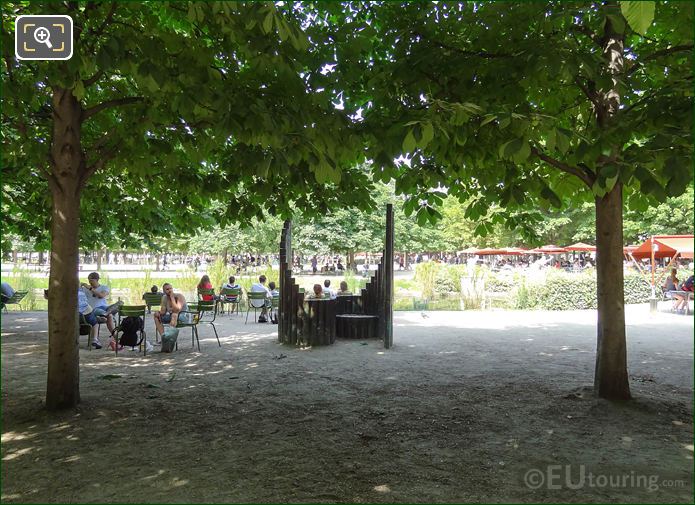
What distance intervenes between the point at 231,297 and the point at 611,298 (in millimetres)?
13049

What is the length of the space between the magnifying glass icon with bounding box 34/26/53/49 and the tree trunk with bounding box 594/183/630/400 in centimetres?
576

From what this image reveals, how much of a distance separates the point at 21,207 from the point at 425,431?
8.39 m

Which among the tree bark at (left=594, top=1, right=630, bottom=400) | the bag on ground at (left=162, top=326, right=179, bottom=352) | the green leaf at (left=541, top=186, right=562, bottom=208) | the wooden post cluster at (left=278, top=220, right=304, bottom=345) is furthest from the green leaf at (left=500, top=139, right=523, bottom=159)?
the bag on ground at (left=162, top=326, right=179, bottom=352)

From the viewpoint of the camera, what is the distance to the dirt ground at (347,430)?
12.1ft

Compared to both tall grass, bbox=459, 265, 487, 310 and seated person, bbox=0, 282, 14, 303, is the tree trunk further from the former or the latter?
seated person, bbox=0, 282, 14, 303

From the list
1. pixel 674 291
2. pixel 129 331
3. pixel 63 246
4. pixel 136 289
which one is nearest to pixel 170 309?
pixel 129 331

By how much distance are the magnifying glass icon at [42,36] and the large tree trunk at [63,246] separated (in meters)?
1.41

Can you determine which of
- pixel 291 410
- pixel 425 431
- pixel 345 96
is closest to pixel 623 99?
pixel 345 96

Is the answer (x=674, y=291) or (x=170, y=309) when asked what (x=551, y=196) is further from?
(x=674, y=291)

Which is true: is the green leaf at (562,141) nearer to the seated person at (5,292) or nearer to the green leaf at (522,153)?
the green leaf at (522,153)

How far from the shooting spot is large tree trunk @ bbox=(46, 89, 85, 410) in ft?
18.0

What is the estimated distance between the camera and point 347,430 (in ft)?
16.5

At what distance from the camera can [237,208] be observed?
6.77 metres

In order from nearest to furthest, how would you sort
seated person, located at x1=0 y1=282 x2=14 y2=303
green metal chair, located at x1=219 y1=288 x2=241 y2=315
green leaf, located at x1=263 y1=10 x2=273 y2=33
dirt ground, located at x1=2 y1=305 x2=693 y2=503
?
green leaf, located at x1=263 y1=10 x2=273 y2=33 → dirt ground, located at x1=2 y1=305 x2=693 y2=503 → seated person, located at x1=0 y1=282 x2=14 y2=303 → green metal chair, located at x1=219 y1=288 x2=241 y2=315
